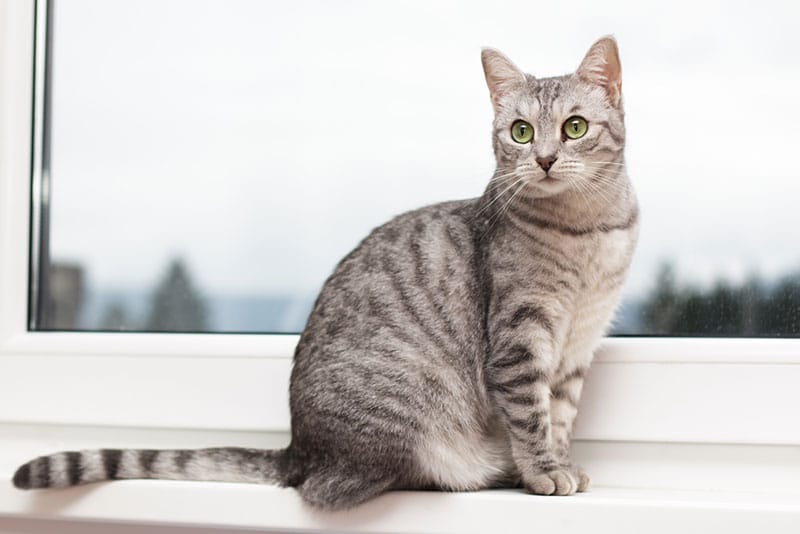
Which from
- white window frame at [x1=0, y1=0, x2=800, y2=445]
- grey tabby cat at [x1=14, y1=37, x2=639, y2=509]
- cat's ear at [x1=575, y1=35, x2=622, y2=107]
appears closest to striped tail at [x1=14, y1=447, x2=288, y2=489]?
grey tabby cat at [x1=14, y1=37, x2=639, y2=509]

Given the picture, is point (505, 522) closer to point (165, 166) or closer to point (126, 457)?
point (126, 457)

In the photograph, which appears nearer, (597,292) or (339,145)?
(597,292)

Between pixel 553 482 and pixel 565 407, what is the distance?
0.14 m

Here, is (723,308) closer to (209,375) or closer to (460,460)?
(460,460)

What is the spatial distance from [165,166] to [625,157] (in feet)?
2.69

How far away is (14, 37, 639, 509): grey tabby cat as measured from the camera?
1191mm

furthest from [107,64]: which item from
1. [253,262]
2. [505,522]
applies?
[505,522]

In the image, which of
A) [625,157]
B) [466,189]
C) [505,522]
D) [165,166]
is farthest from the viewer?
[165,166]

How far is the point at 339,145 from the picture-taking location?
152 cm

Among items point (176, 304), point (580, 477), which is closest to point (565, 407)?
point (580, 477)

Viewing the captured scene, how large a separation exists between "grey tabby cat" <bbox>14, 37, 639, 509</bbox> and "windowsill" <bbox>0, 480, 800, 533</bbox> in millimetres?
31

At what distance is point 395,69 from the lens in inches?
58.9

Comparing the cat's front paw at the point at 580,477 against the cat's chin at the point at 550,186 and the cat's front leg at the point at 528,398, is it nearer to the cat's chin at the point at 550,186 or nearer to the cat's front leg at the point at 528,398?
the cat's front leg at the point at 528,398

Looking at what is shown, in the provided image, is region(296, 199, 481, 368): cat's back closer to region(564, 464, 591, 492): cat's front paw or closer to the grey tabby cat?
the grey tabby cat
